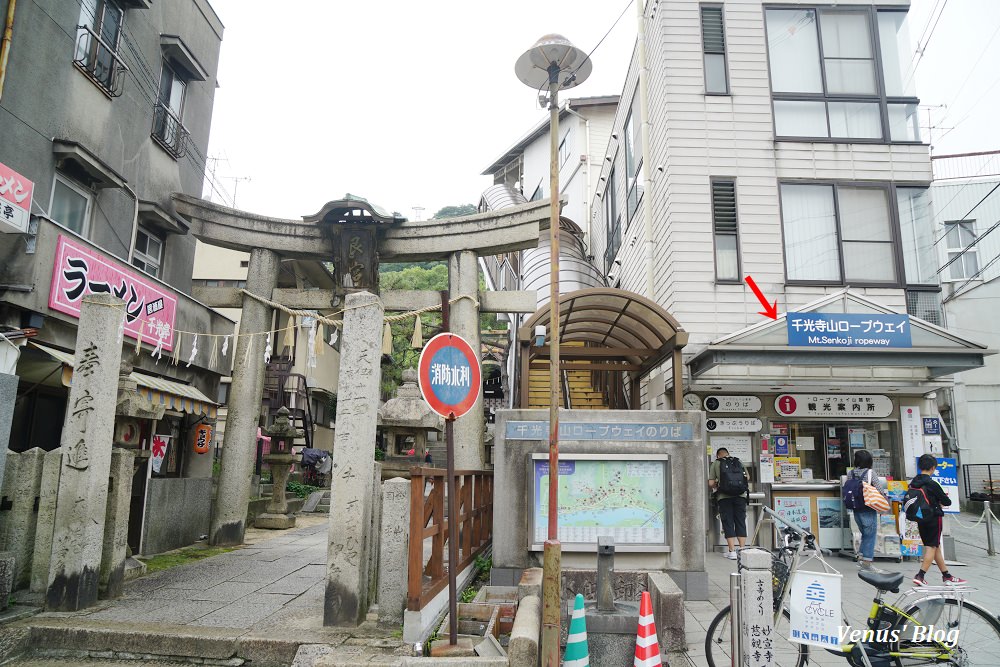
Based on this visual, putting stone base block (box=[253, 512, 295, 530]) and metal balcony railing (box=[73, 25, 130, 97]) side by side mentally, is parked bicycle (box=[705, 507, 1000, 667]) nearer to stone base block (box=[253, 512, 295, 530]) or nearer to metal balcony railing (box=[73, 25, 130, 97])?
stone base block (box=[253, 512, 295, 530])

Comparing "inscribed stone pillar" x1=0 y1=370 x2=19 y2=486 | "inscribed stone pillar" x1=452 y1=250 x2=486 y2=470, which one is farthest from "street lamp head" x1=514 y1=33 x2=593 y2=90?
"inscribed stone pillar" x1=0 y1=370 x2=19 y2=486

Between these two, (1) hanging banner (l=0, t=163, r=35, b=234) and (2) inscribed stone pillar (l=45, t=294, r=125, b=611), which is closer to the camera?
(2) inscribed stone pillar (l=45, t=294, r=125, b=611)

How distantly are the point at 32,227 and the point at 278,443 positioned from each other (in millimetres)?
9572

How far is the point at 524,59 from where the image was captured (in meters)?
7.98

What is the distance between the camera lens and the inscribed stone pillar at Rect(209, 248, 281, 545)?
43.2 ft

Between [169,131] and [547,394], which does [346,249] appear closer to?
[169,131]

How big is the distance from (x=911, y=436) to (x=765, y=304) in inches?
166

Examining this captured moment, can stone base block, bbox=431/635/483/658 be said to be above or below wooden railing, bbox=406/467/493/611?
below

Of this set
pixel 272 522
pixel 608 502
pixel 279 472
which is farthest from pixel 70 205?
pixel 608 502

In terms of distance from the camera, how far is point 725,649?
6.78 m

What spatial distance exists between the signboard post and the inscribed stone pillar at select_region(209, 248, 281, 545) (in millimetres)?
8073

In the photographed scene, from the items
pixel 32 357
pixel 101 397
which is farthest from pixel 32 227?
pixel 101 397

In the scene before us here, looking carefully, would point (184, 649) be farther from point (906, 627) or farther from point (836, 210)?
point (836, 210)

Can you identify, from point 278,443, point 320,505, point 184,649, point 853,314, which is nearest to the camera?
point 184,649
